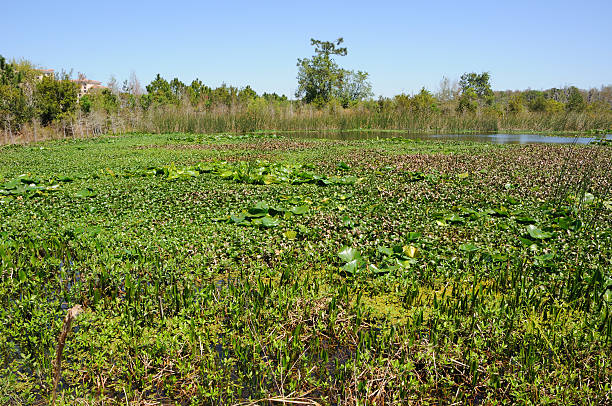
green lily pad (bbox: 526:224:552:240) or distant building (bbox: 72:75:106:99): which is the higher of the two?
distant building (bbox: 72:75:106:99)

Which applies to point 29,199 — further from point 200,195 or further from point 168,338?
point 168,338

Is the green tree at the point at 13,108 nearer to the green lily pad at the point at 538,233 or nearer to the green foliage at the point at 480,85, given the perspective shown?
the green lily pad at the point at 538,233

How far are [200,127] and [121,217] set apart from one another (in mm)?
17017

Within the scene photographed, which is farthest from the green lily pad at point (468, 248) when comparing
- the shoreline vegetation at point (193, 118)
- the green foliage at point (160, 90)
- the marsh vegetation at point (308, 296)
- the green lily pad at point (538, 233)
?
the green foliage at point (160, 90)

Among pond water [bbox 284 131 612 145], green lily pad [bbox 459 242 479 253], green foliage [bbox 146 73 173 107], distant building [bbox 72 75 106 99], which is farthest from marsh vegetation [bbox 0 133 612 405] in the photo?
green foliage [bbox 146 73 173 107]

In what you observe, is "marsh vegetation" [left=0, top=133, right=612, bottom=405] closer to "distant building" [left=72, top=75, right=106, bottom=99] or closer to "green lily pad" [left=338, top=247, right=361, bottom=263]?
"green lily pad" [left=338, top=247, right=361, bottom=263]

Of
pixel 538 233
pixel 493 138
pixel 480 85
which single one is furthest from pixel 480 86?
pixel 538 233

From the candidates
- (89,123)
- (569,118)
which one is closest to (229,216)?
(89,123)

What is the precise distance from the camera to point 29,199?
17.7 ft

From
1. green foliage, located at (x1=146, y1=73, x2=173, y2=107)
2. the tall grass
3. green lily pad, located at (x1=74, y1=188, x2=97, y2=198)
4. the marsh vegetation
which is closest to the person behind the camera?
the marsh vegetation

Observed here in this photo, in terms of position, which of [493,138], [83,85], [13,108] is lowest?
[493,138]

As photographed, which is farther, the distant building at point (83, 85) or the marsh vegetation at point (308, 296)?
the distant building at point (83, 85)

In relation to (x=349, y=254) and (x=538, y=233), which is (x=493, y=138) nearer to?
(x=538, y=233)

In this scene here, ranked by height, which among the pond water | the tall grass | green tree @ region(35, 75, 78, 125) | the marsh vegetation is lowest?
the marsh vegetation
